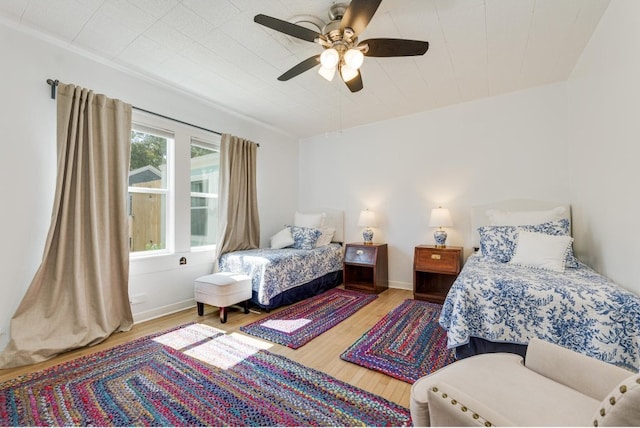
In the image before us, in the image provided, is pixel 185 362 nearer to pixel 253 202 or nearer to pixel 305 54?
pixel 253 202

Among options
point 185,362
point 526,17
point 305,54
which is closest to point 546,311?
point 526,17

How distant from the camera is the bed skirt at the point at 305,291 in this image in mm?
3133

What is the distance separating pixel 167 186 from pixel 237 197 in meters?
0.85

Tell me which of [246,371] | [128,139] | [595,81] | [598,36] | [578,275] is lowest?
[246,371]

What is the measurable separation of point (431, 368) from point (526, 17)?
262 cm

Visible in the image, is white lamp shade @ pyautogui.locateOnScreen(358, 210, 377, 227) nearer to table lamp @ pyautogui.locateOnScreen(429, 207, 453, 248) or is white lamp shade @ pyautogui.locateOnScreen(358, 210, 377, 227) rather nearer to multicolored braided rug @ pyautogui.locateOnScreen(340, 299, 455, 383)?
table lamp @ pyautogui.locateOnScreen(429, 207, 453, 248)

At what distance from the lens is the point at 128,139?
8.84ft

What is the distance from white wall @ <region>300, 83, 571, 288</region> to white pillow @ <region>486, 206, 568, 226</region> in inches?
12.6

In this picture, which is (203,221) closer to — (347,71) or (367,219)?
(367,219)

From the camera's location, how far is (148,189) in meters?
3.03

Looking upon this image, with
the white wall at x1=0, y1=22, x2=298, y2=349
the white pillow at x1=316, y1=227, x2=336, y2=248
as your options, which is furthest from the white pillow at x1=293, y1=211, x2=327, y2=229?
the white wall at x1=0, y1=22, x2=298, y2=349

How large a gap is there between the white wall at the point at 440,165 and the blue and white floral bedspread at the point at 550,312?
1538 mm

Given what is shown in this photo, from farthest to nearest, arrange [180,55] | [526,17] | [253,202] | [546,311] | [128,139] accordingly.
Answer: [253,202] < [128,139] < [180,55] < [526,17] < [546,311]

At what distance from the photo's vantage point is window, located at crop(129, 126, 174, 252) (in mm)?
2924
